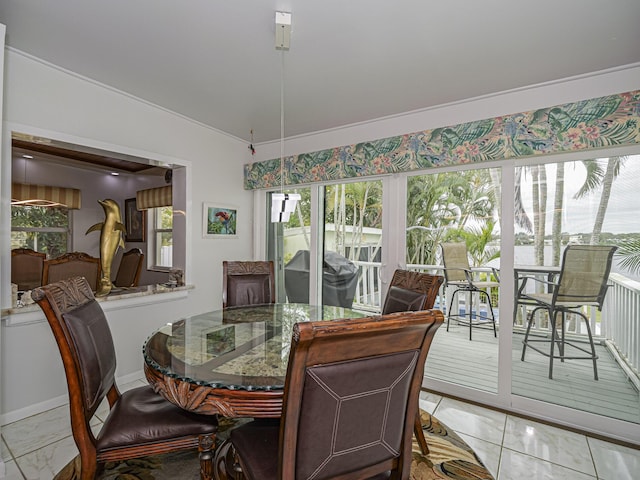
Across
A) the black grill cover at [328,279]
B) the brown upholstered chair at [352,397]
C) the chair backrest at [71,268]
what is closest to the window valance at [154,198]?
the chair backrest at [71,268]

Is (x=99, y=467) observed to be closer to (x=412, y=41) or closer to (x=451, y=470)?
(x=451, y=470)

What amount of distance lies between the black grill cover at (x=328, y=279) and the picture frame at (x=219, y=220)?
0.84 metres

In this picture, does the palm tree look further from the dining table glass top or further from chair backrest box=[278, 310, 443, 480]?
chair backrest box=[278, 310, 443, 480]

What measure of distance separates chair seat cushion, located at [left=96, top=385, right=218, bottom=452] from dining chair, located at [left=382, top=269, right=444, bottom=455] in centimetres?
122

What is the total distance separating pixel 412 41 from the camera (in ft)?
6.82

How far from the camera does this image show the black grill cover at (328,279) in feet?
12.2

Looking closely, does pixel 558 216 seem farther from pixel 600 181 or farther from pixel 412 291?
pixel 412 291

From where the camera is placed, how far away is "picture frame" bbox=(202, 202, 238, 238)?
3.70 m

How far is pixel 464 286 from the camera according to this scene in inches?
119

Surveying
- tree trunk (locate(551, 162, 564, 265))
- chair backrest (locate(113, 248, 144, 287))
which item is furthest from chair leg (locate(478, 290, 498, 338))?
chair backrest (locate(113, 248, 144, 287))

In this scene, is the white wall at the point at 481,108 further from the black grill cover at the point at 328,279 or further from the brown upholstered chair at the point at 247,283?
the brown upholstered chair at the point at 247,283

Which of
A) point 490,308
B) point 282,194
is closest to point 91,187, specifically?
point 282,194

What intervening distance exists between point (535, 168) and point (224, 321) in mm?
2695

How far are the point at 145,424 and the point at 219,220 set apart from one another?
266 centimetres
